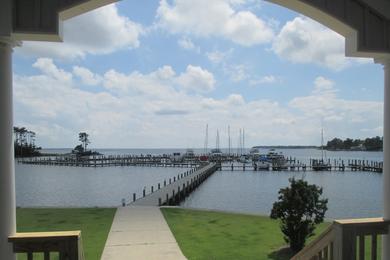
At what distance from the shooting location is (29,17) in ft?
13.1

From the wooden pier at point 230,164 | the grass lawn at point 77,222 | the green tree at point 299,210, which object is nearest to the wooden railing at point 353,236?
the green tree at point 299,210

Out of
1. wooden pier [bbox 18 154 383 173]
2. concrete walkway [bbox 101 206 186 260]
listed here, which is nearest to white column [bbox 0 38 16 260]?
concrete walkway [bbox 101 206 186 260]

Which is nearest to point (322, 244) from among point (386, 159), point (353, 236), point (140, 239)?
point (353, 236)

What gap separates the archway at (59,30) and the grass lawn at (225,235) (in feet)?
20.6

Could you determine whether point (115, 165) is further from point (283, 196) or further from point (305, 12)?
point (305, 12)

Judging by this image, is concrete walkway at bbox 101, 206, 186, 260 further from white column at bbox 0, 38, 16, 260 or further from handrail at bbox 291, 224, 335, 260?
white column at bbox 0, 38, 16, 260

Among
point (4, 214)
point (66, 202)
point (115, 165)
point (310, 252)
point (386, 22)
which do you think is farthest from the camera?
point (115, 165)

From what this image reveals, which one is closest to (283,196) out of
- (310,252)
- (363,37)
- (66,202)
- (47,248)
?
(310,252)

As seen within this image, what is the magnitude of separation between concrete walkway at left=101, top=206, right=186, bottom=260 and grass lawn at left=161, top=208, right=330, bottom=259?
330mm

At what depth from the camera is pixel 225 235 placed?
1262 centimetres

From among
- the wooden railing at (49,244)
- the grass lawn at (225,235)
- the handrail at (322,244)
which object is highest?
the wooden railing at (49,244)

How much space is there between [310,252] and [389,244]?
2.95 ft

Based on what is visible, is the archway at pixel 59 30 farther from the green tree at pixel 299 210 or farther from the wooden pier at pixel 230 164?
the wooden pier at pixel 230 164

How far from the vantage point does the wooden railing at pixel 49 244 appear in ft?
13.0
